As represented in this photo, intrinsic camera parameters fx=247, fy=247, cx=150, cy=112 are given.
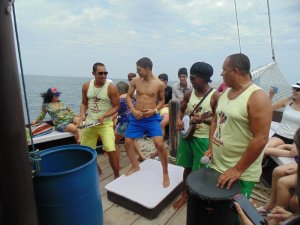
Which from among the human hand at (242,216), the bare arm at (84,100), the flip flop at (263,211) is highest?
the bare arm at (84,100)

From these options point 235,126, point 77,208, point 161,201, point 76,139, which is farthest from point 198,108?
point 76,139

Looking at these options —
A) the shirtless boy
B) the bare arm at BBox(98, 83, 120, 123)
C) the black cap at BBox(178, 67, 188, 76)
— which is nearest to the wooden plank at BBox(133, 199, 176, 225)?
the shirtless boy

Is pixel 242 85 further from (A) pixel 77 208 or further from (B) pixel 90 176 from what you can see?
(A) pixel 77 208

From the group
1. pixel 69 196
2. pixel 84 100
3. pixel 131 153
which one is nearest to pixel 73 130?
pixel 84 100

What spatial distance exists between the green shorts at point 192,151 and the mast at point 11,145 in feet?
6.53

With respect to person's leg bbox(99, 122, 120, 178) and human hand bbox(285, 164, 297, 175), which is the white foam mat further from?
human hand bbox(285, 164, 297, 175)

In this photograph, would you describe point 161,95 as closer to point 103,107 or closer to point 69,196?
point 103,107

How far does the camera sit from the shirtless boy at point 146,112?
355 cm

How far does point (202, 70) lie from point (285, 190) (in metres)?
1.64

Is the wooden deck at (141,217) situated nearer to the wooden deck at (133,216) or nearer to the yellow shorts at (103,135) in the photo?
the wooden deck at (133,216)

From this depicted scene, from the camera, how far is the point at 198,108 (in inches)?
115

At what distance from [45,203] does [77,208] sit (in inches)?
9.5

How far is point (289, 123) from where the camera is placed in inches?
147

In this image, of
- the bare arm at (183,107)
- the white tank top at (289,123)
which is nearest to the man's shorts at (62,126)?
the bare arm at (183,107)
